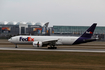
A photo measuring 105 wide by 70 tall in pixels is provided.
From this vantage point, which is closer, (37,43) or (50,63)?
(50,63)

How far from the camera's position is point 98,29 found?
16438 centimetres

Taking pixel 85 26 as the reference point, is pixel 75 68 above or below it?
below

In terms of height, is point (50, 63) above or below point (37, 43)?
below

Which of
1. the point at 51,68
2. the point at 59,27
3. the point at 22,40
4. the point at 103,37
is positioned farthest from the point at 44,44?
the point at 59,27

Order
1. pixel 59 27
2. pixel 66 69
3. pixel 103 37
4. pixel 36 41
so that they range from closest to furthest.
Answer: pixel 66 69 < pixel 36 41 < pixel 103 37 < pixel 59 27

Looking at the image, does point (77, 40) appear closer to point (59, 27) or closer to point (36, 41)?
point (36, 41)

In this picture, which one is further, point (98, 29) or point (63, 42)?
point (98, 29)

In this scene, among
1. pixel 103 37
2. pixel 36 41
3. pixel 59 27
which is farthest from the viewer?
pixel 59 27

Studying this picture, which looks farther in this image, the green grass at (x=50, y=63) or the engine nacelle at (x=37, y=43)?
the engine nacelle at (x=37, y=43)

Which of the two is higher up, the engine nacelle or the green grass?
the engine nacelle

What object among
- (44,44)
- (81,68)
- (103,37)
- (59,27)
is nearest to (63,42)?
(44,44)

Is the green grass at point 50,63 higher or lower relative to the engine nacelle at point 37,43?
lower

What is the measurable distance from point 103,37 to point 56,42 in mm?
77595

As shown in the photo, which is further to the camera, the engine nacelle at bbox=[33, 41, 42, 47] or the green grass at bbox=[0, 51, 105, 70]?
the engine nacelle at bbox=[33, 41, 42, 47]
